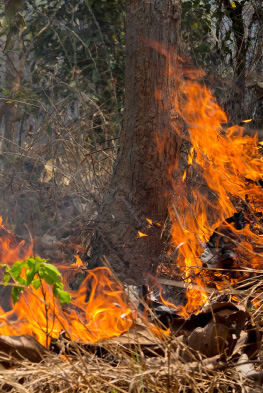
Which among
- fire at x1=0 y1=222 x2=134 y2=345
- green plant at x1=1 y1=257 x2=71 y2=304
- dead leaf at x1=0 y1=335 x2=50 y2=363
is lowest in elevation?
fire at x1=0 y1=222 x2=134 y2=345

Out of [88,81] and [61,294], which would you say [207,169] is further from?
[88,81]

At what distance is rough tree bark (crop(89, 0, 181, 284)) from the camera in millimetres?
3725

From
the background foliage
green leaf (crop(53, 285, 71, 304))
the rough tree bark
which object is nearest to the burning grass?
green leaf (crop(53, 285, 71, 304))

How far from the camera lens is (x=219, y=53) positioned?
6.66 meters

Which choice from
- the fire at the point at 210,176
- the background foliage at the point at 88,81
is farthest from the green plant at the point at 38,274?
the background foliage at the point at 88,81

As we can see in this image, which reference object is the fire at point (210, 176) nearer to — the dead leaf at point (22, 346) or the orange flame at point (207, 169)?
the orange flame at point (207, 169)

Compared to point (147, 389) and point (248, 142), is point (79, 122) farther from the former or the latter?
point (147, 389)

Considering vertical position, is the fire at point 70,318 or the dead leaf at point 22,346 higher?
the dead leaf at point 22,346

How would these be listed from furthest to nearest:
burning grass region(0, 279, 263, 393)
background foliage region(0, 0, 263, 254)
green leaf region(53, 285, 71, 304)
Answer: background foliage region(0, 0, 263, 254) < green leaf region(53, 285, 71, 304) < burning grass region(0, 279, 263, 393)

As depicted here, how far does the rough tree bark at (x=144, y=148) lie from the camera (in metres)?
3.72

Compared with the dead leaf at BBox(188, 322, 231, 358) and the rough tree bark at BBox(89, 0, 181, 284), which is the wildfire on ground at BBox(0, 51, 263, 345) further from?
the dead leaf at BBox(188, 322, 231, 358)

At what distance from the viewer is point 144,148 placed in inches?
147

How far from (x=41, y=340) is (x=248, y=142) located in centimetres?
217

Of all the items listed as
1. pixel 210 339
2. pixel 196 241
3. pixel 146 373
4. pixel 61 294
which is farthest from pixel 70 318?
pixel 196 241
